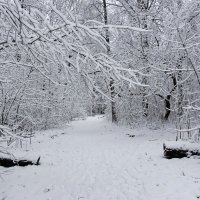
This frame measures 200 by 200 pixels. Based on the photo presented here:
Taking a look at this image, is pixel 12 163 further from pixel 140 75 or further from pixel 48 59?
pixel 140 75

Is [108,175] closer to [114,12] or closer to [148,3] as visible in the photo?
[148,3]

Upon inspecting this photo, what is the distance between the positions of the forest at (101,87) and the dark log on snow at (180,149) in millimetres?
27

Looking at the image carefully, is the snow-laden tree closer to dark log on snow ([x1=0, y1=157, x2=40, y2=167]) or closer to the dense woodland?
the dense woodland

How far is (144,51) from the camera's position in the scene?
1386 centimetres

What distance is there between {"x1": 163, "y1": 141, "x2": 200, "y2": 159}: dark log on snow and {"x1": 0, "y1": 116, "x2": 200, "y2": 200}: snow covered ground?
26 centimetres

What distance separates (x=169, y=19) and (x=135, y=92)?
5.24m

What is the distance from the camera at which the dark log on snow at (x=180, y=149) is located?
7.72 m

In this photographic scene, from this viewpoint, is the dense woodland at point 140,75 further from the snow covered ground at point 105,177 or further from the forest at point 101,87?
the snow covered ground at point 105,177

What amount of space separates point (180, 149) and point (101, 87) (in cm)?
357

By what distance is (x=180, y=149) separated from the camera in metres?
7.86

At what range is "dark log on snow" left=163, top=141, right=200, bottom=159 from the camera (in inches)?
304

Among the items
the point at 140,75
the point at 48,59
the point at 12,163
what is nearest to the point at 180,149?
the point at 12,163

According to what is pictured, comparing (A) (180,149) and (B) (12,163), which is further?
(A) (180,149)

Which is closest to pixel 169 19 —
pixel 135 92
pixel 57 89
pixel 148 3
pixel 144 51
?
pixel 144 51
